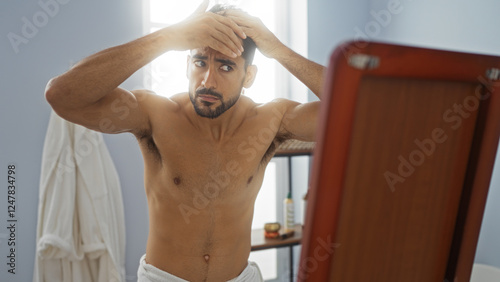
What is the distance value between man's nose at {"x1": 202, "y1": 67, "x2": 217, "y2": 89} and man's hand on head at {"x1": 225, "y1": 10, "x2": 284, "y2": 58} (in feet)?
0.55

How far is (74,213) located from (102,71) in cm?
107

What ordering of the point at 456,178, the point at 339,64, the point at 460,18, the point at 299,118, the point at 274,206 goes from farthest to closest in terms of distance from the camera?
the point at 274,206, the point at 460,18, the point at 299,118, the point at 456,178, the point at 339,64

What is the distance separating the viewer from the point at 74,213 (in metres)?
1.68

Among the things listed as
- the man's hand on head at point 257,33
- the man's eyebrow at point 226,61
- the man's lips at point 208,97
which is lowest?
the man's lips at point 208,97

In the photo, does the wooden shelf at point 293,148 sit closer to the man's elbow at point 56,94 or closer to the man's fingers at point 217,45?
the man's fingers at point 217,45

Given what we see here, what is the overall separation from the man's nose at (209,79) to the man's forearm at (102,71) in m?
0.25

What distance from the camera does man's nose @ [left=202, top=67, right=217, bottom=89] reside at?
1.11 m

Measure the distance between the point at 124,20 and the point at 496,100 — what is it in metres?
1.84

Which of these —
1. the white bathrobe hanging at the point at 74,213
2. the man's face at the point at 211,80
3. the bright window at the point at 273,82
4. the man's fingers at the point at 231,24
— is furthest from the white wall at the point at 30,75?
the man's fingers at the point at 231,24

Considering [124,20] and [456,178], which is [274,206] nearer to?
[124,20]

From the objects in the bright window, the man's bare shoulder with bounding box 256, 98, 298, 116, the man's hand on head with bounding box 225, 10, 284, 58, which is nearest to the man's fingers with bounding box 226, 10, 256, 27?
the man's hand on head with bounding box 225, 10, 284, 58

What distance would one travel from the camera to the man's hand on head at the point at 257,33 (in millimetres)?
1012

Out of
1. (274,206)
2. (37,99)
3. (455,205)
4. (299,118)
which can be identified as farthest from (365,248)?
(274,206)

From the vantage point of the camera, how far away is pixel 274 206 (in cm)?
257
